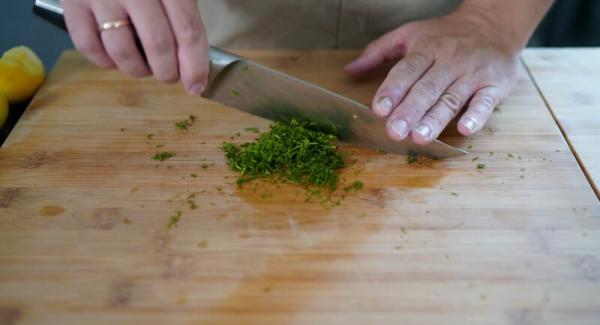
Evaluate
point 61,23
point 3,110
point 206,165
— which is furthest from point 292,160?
point 3,110

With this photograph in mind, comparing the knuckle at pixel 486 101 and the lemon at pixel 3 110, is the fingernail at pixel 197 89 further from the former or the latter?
the knuckle at pixel 486 101

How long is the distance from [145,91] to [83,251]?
0.69 m

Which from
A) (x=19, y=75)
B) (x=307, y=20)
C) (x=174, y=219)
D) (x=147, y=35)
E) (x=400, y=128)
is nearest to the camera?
(x=147, y=35)

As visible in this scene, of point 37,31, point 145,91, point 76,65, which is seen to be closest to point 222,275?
point 145,91

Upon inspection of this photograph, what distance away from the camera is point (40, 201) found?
1414mm

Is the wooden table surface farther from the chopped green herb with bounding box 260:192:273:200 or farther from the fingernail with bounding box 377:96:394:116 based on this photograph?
the chopped green herb with bounding box 260:192:273:200

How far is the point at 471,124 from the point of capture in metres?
1.58

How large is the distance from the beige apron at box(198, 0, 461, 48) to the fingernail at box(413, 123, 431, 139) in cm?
69

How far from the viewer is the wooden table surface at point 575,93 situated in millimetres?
1588

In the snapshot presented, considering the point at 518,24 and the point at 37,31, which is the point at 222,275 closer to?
the point at 518,24

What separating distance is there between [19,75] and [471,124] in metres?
1.40

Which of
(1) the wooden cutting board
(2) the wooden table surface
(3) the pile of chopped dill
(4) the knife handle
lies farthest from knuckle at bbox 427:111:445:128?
(4) the knife handle

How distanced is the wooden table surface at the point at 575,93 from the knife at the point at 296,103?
0.36m

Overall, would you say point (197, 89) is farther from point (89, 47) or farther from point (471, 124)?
point (471, 124)
